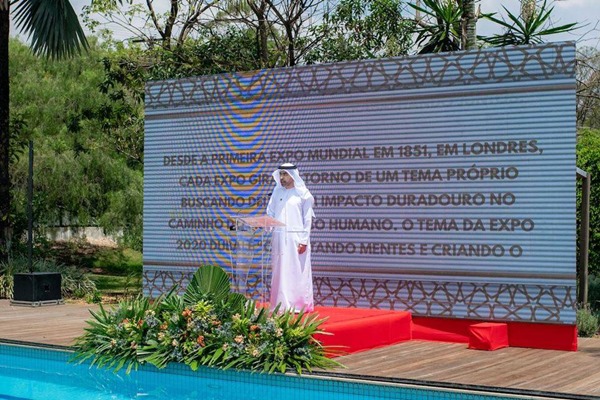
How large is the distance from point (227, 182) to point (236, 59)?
5.48 metres

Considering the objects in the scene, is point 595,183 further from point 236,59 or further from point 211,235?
point 236,59

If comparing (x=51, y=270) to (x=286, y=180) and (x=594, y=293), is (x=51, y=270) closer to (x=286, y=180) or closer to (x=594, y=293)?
(x=286, y=180)

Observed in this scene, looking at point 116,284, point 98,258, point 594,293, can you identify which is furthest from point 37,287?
point 98,258

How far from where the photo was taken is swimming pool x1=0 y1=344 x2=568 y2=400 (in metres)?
6.40

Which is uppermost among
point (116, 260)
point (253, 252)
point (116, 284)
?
point (253, 252)

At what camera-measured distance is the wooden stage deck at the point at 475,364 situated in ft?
A: 20.9

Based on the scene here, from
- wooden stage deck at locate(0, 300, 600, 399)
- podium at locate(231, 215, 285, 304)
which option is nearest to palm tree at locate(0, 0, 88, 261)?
wooden stage deck at locate(0, 300, 600, 399)

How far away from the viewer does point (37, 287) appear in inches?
492

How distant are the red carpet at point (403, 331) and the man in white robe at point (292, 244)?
34cm

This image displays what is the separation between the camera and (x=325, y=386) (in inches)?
260

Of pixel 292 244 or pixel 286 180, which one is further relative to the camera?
pixel 286 180

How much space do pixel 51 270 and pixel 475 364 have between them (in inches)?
355

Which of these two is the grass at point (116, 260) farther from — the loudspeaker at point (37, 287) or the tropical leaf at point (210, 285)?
the tropical leaf at point (210, 285)

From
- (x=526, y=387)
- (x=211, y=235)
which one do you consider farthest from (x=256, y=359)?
(x=211, y=235)
